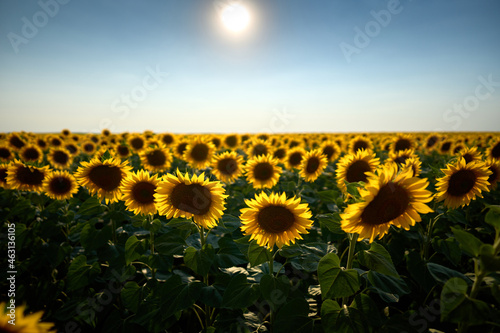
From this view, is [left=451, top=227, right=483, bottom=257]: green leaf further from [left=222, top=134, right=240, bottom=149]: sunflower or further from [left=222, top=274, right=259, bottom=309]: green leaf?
[left=222, top=134, right=240, bottom=149]: sunflower

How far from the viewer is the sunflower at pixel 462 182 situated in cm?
311

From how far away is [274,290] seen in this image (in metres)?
2.39

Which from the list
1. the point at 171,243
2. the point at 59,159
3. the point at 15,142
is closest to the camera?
the point at 171,243

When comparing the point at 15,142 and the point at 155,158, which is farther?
the point at 15,142

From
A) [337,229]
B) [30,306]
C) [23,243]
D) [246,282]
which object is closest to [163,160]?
[23,243]

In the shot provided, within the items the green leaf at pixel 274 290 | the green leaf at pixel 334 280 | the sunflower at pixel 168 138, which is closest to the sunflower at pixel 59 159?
the sunflower at pixel 168 138

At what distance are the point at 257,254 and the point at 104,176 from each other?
9.68 feet

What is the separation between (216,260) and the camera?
9.60 feet

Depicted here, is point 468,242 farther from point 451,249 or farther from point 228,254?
point 228,254

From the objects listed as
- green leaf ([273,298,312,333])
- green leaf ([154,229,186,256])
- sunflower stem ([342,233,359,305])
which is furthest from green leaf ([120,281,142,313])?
sunflower stem ([342,233,359,305])

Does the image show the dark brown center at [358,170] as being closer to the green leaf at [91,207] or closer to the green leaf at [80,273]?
the green leaf at [91,207]

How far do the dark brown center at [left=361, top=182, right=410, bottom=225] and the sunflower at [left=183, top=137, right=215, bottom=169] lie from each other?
18.8 ft

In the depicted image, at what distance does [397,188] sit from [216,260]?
223cm

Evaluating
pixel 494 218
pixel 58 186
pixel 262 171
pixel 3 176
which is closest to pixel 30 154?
pixel 3 176
